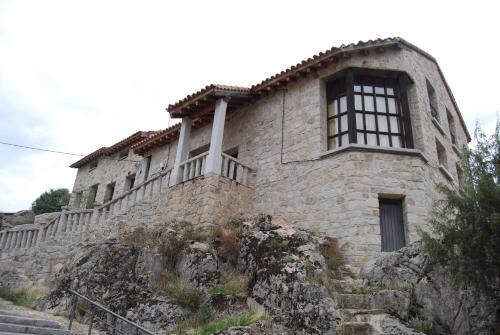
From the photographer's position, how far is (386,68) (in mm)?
11188

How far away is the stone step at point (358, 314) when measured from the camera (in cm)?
635

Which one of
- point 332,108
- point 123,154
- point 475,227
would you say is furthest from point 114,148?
point 475,227

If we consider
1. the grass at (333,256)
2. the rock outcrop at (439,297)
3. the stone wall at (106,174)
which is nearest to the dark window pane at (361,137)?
the grass at (333,256)

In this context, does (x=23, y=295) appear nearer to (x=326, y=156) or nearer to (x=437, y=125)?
(x=326, y=156)

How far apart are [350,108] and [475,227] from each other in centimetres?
571

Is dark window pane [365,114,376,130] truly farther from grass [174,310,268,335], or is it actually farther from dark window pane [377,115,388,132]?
grass [174,310,268,335]

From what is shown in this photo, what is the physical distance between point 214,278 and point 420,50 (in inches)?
377

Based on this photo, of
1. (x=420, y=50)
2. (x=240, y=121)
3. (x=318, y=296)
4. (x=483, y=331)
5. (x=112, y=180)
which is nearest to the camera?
(x=483, y=331)

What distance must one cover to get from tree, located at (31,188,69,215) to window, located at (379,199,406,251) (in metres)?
19.0

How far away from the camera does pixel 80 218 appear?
13875 millimetres

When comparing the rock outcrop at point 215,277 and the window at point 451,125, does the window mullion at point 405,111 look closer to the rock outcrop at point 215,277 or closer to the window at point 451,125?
the window at point 451,125

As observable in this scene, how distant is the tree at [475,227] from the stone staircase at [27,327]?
6350mm

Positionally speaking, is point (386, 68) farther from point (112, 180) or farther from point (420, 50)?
point (112, 180)

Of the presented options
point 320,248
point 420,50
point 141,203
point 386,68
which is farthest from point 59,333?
point 420,50
